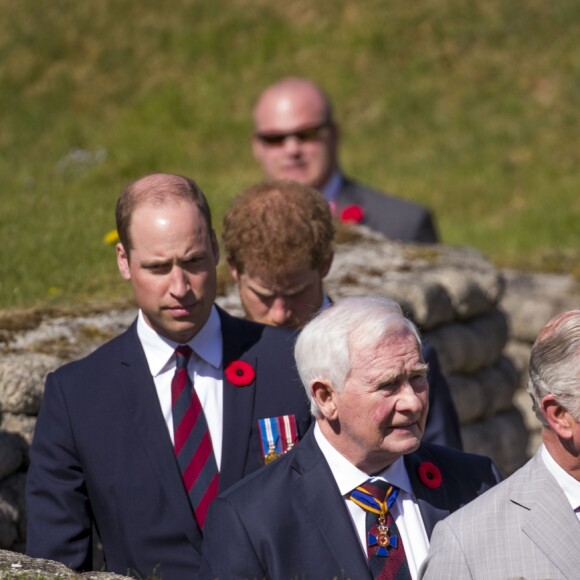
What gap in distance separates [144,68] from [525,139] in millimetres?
4819

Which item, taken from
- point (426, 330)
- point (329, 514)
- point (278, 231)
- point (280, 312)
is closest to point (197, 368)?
point (280, 312)

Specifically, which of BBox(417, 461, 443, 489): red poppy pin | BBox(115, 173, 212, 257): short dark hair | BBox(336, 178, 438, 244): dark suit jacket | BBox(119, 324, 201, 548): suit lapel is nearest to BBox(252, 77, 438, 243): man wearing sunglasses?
BBox(336, 178, 438, 244): dark suit jacket

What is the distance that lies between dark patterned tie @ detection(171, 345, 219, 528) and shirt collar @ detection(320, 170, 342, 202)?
327 centimetres

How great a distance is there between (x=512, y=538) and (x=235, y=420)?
1.15 meters

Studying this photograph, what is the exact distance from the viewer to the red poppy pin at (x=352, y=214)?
7.81 m

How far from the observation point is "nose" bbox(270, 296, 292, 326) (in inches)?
196

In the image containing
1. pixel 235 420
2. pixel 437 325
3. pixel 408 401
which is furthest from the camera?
pixel 437 325

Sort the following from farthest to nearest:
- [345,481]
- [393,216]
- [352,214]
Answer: [393,216], [352,214], [345,481]

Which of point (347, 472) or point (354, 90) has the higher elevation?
point (354, 90)

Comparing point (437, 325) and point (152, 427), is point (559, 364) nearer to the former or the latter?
point (152, 427)

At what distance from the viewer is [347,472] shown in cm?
402

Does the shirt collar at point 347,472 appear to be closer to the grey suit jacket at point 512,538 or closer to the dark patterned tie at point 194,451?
the grey suit jacket at point 512,538

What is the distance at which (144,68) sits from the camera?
17.1m

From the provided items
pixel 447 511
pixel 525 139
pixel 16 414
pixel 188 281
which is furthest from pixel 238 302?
pixel 525 139
